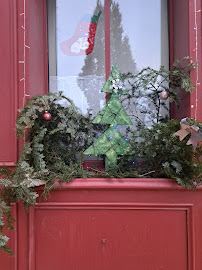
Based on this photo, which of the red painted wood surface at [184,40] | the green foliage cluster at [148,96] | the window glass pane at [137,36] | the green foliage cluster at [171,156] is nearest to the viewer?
the green foliage cluster at [171,156]

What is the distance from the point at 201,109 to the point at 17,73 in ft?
6.28

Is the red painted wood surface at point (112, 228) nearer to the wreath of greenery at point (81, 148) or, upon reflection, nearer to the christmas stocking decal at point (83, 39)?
the wreath of greenery at point (81, 148)

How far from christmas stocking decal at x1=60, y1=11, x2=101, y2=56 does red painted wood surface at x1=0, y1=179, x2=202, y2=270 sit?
5.28 ft

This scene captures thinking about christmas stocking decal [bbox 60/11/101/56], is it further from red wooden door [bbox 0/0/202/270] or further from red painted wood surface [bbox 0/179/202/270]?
red painted wood surface [bbox 0/179/202/270]

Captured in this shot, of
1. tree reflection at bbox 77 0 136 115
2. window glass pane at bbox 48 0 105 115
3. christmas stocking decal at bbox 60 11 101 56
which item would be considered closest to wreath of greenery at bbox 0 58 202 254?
tree reflection at bbox 77 0 136 115

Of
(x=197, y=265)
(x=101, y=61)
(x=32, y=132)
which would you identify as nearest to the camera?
(x=197, y=265)

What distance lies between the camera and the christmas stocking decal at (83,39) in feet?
11.1

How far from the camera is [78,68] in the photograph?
3.42 m

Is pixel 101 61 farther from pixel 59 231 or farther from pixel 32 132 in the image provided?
pixel 59 231

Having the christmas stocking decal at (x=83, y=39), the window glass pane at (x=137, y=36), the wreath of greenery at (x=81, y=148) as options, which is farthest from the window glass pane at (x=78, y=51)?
the wreath of greenery at (x=81, y=148)

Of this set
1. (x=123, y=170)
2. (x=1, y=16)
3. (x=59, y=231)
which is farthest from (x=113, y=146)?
(x=1, y=16)

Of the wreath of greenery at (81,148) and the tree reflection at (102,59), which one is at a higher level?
the tree reflection at (102,59)

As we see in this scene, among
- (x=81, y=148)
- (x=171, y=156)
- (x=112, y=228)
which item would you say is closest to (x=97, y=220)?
(x=112, y=228)

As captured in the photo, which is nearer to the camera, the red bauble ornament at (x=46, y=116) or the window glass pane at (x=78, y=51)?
the red bauble ornament at (x=46, y=116)
